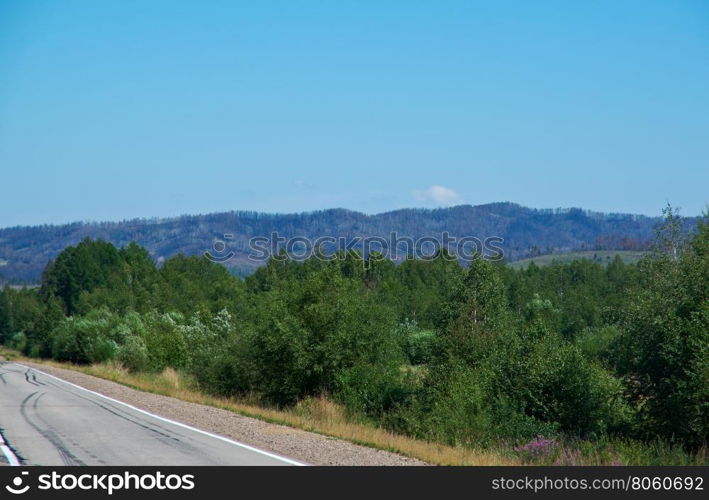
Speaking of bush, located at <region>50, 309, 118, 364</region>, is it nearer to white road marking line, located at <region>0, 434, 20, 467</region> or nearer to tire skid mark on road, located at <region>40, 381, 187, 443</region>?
tire skid mark on road, located at <region>40, 381, 187, 443</region>

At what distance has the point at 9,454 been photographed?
13.2 m

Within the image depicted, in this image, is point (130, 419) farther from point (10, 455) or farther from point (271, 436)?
point (10, 455)

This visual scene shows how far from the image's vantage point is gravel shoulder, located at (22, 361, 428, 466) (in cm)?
1370

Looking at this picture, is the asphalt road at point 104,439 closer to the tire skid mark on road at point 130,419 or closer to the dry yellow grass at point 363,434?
the tire skid mark on road at point 130,419

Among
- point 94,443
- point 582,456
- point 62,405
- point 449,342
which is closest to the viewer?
point 94,443

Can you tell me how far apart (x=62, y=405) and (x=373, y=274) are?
99035mm

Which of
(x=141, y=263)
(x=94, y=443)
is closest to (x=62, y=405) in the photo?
(x=94, y=443)

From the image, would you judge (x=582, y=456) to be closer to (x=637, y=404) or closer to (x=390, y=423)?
(x=637, y=404)

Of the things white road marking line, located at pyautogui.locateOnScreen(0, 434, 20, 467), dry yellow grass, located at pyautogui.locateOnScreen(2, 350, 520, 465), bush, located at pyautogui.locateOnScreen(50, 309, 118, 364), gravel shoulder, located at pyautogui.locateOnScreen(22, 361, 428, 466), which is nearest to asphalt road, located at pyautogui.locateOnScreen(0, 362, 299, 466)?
white road marking line, located at pyautogui.locateOnScreen(0, 434, 20, 467)

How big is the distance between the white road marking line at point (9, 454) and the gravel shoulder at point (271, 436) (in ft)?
13.6

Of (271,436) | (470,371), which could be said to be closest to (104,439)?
(271,436)

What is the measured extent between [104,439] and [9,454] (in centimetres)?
212

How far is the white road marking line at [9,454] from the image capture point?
12.4 meters
